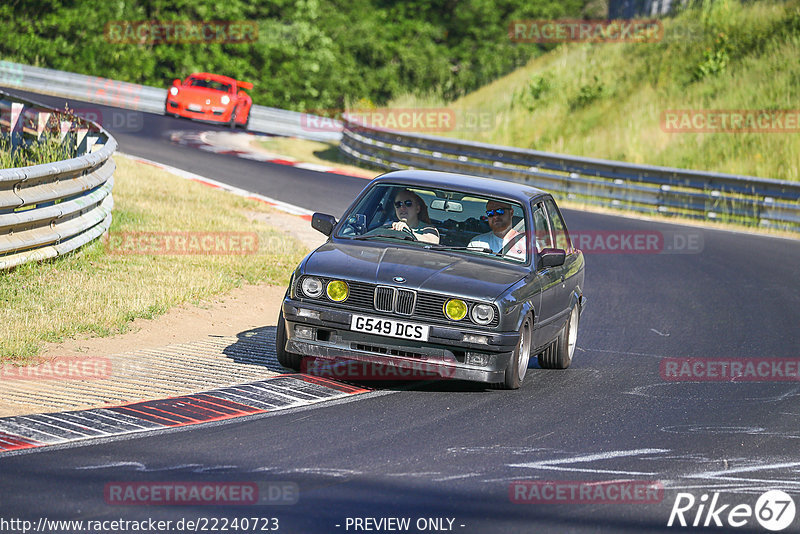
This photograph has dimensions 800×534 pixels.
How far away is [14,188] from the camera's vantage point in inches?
404

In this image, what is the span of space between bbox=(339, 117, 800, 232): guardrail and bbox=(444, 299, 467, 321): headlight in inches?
610

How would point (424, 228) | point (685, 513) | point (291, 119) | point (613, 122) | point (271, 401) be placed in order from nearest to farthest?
point (685, 513), point (271, 401), point (424, 228), point (613, 122), point (291, 119)

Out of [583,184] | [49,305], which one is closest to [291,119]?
[583,184]

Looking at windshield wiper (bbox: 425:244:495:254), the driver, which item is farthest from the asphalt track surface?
the driver

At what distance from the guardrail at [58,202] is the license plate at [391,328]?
13.2ft

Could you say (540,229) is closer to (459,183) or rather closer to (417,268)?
(459,183)

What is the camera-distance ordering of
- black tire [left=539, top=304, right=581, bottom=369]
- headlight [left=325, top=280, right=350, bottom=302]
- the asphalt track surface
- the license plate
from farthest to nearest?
black tire [left=539, top=304, right=581, bottom=369]
headlight [left=325, top=280, right=350, bottom=302]
the license plate
the asphalt track surface

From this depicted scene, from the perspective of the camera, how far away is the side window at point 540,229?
9.02m

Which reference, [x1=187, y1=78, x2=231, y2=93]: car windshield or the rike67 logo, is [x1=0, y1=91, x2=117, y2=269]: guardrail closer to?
the rike67 logo

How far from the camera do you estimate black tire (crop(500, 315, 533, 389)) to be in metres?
7.96

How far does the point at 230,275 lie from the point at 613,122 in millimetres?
18831

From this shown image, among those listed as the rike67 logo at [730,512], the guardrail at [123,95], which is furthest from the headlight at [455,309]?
the guardrail at [123,95]

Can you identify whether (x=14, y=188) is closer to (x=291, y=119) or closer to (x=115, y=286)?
(x=115, y=286)

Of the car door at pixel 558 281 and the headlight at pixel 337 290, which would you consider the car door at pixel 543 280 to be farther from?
the headlight at pixel 337 290
